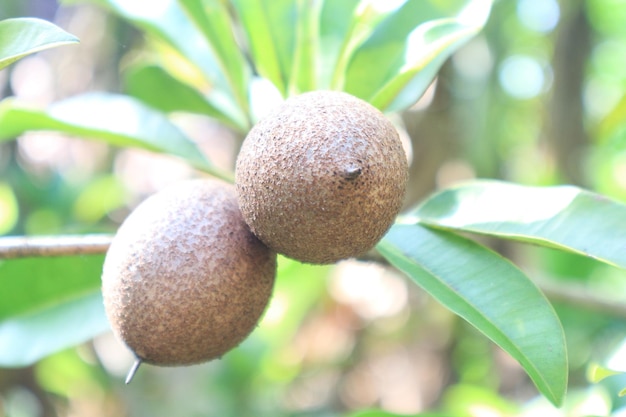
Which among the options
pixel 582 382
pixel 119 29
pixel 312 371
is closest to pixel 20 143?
pixel 119 29

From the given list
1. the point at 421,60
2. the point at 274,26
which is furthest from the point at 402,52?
the point at 274,26

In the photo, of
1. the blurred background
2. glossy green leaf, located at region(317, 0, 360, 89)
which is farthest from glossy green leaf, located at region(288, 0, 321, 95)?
the blurred background

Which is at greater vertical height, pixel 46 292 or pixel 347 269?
pixel 46 292

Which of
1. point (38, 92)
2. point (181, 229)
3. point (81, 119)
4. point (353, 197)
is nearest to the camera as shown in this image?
point (353, 197)

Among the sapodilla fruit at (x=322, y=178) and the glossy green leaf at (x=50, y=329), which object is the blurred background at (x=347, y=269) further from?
the sapodilla fruit at (x=322, y=178)

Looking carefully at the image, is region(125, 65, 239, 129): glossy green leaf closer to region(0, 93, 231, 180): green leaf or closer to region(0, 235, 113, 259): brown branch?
region(0, 93, 231, 180): green leaf

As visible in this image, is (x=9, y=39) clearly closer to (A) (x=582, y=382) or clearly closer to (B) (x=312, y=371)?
(A) (x=582, y=382)

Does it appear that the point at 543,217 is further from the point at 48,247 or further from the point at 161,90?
the point at 161,90
